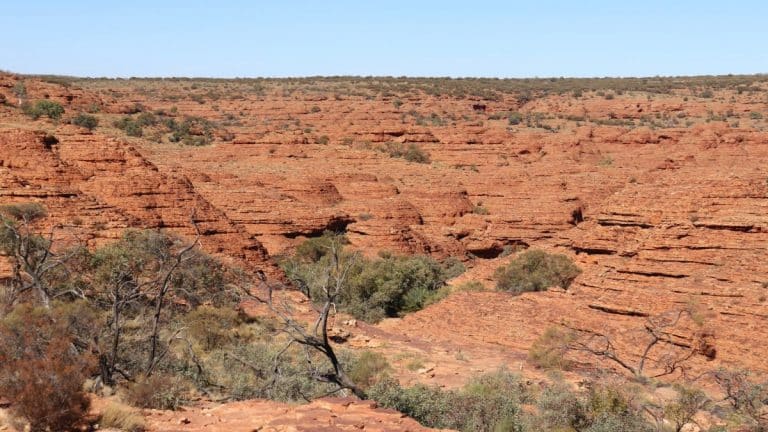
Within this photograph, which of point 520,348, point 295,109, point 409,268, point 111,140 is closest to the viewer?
point 520,348

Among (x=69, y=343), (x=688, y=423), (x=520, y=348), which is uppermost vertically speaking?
(x=69, y=343)

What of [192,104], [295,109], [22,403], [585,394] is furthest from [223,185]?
[192,104]

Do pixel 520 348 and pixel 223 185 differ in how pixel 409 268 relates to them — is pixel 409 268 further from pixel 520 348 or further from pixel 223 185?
pixel 223 185

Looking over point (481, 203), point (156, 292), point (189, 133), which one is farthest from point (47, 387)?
point (189, 133)

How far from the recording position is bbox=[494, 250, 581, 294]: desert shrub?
22.1 m

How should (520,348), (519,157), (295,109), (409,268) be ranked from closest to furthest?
1. (520,348)
2. (409,268)
3. (519,157)
4. (295,109)

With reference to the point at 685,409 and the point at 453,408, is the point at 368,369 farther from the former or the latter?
the point at 685,409

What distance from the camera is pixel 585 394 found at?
512 inches

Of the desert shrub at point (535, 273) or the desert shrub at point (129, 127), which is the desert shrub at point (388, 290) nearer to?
the desert shrub at point (535, 273)

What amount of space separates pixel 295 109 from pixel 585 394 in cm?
6601

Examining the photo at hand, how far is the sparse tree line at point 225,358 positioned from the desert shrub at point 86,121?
20.9 m

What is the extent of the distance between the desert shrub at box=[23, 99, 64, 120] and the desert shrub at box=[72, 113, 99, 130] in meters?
0.82

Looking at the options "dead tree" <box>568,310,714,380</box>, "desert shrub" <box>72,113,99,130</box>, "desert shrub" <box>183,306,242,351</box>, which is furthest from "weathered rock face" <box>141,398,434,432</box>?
"desert shrub" <box>72,113,99,130</box>

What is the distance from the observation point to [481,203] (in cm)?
4031
